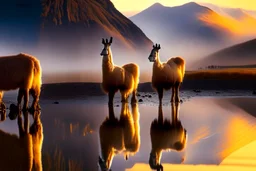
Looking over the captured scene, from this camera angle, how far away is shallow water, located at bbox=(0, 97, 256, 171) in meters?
6.05

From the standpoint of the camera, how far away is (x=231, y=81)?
2225 cm

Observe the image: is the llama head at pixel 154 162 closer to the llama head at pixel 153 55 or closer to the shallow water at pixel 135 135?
the shallow water at pixel 135 135

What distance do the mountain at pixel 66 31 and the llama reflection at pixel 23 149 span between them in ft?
42.0

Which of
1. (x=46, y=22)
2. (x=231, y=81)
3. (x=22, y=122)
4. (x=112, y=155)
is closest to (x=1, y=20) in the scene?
(x=46, y=22)

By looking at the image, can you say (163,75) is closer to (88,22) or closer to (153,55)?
(153,55)

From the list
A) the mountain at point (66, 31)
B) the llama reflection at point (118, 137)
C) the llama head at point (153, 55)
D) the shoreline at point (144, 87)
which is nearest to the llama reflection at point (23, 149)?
the llama reflection at point (118, 137)

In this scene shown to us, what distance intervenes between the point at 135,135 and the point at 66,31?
1545cm

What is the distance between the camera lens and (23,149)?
6.59m

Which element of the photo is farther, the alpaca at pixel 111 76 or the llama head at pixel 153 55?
the llama head at pixel 153 55

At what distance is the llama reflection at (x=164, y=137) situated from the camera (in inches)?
241

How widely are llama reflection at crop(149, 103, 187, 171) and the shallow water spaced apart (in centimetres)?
1

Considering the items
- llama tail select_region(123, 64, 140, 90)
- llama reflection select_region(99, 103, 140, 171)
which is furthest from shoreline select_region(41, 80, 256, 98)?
llama reflection select_region(99, 103, 140, 171)

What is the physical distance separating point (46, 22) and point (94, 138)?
15648mm

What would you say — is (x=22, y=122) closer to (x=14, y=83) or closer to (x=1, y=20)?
(x=14, y=83)
